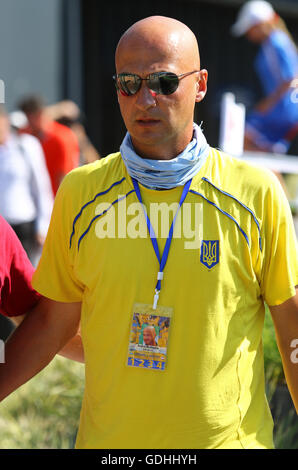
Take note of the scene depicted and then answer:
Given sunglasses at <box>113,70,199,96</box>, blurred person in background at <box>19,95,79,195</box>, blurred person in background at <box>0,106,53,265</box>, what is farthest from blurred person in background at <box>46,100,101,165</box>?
sunglasses at <box>113,70,199,96</box>

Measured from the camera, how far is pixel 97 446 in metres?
2.46

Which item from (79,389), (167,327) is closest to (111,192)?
(167,327)

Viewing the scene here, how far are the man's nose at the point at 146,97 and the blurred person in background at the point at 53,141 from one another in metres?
5.92

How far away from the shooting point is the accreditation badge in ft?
7.82

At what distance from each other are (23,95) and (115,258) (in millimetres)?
8867

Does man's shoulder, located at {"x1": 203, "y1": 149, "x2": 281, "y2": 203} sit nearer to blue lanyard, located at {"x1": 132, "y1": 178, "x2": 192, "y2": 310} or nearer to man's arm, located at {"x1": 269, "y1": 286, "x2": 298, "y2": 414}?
blue lanyard, located at {"x1": 132, "y1": 178, "x2": 192, "y2": 310}

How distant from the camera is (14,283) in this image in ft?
9.15

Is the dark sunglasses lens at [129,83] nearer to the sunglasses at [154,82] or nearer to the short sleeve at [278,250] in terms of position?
the sunglasses at [154,82]

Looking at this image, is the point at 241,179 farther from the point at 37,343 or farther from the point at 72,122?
the point at 72,122

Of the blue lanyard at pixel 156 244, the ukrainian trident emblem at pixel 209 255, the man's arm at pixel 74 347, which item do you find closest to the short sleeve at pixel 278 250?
the ukrainian trident emblem at pixel 209 255

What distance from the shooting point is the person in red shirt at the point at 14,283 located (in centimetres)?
275

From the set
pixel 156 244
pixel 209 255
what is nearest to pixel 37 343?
pixel 156 244

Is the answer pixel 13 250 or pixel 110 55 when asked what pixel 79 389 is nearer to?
pixel 13 250

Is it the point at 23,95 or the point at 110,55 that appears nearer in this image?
the point at 23,95
